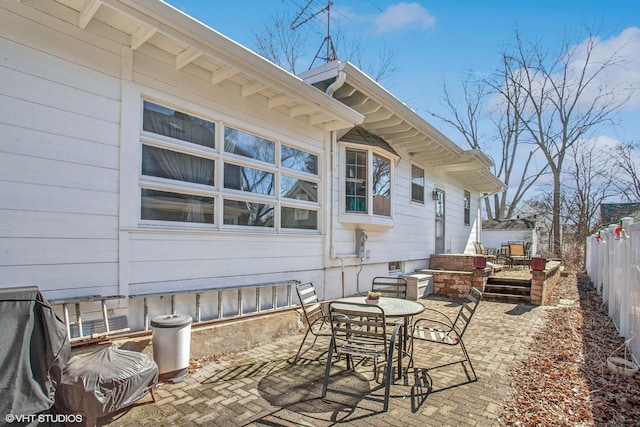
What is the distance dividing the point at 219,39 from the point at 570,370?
517cm

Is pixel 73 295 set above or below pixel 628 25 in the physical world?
below

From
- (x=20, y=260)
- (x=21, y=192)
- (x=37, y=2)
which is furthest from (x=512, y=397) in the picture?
(x=37, y=2)

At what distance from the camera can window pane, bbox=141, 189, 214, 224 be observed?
3754 mm

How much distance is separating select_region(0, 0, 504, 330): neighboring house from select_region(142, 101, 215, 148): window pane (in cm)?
1

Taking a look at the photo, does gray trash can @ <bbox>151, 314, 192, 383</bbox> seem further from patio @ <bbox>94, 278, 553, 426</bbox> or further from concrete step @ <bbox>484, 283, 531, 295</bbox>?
concrete step @ <bbox>484, 283, 531, 295</bbox>

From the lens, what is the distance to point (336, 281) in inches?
246

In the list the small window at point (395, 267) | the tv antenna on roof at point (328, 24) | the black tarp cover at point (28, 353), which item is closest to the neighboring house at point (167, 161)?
the black tarp cover at point (28, 353)

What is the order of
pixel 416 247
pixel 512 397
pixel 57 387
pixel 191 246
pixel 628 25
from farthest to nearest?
pixel 628 25
pixel 416 247
pixel 191 246
pixel 512 397
pixel 57 387

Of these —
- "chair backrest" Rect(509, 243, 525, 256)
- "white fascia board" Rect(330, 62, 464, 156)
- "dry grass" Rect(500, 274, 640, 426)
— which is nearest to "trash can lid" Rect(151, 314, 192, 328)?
"dry grass" Rect(500, 274, 640, 426)

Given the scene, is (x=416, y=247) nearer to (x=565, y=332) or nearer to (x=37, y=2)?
(x=565, y=332)

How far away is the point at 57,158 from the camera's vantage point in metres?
3.09

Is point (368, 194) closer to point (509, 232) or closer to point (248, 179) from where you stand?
point (248, 179)

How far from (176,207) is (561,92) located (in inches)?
899

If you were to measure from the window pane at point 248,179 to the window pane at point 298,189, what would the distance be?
9.8 inches
